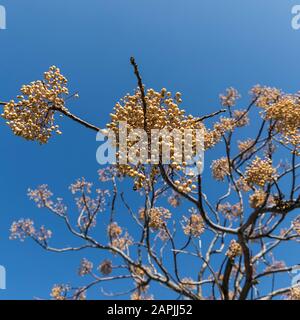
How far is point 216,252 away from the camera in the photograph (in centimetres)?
1133

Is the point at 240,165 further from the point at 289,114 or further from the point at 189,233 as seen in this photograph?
the point at 289,114

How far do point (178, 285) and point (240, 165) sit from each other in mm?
3844

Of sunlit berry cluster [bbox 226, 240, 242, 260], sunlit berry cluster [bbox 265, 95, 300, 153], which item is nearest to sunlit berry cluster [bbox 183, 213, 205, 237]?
sunlit berry cluster [bbox 226, 240, 242, 260]

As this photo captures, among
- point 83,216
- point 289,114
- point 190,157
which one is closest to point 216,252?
point 83,216

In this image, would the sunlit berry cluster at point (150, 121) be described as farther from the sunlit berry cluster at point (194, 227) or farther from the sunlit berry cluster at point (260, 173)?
the sunlit berry cluster at point (194, 227)

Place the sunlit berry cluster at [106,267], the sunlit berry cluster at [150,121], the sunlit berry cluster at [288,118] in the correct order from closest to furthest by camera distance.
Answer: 1. the sunlit berry cluster at [150,121]
2. the sunlit berry cluster at [288,118]
3. the sunlit berry cluster at [106,267]

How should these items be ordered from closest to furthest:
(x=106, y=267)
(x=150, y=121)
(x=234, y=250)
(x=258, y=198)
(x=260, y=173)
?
(x=150, y=121)
(x=260, y=173)
(x=258, y=198)
(x=234, y=250)
(x=106, y=267)

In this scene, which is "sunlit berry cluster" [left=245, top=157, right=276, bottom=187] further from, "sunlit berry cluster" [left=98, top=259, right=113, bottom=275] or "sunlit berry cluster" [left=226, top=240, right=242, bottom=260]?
"sunlit berry cluster" [left=98, top=259, right=113, bottom=275]

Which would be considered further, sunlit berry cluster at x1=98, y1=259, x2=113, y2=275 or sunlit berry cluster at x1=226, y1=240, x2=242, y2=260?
sunlit berry cluster at x1=98, y1=259, x2=113, y2=275

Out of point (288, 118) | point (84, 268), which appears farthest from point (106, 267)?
point (288, 118)

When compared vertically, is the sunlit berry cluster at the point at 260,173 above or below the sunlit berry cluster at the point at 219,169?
below

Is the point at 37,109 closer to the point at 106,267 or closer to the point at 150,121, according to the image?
the point at 150,121

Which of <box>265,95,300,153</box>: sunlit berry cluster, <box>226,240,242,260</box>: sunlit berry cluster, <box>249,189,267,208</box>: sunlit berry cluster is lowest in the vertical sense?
<box>226,240,242,260</box>: sunlit berry cluster

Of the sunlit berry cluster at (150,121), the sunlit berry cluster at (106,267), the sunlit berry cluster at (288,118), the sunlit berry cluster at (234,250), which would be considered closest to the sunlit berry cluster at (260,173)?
the sunlit berry cluster at (288,118)
